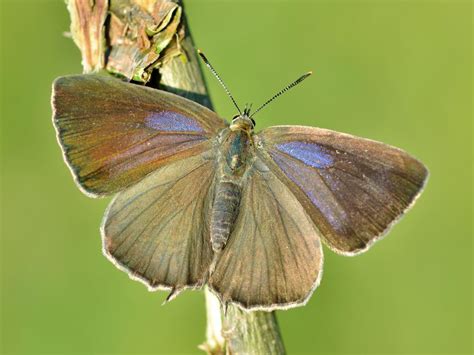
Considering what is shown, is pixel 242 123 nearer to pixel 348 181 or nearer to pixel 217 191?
pixel 217 191

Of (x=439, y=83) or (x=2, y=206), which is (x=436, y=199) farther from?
(x=2, y=206)

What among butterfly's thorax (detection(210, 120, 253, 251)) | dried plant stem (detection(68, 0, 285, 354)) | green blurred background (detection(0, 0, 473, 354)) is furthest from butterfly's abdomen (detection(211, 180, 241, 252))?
green blurred background (detection(0, 0, 473, 354))

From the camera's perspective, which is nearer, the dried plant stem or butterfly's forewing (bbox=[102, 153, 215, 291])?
the dried plant stem

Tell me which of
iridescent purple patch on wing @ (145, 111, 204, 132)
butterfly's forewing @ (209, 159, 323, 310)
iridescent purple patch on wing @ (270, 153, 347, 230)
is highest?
iridescent purple patch on wing @ (145, 111, 204, 132)

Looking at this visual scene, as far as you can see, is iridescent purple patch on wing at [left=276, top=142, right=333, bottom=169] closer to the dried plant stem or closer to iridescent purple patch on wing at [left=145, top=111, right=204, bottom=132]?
iridescent purple patch on wing at [left=145, top=111, right=204, bottom=132]

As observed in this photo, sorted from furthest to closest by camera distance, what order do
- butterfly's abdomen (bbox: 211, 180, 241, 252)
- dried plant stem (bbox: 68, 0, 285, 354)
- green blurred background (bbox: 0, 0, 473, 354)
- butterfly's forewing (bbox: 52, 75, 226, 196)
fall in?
green blurred background (bbox: 0, 0, 473, 354), butterfly's abdomen (bbox: 211, 180, 241, 252), butterfly's forewing (bbox: 52, 75, 226, 196), dried plant stem (bbox: 68, 0, 285, 354)

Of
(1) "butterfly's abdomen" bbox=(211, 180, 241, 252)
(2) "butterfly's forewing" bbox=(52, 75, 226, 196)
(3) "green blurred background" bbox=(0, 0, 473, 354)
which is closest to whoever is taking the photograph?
(2) "butterfly's forewing" bbox=(52, 75, 226, 196)

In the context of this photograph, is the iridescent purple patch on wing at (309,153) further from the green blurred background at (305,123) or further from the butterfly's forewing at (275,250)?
the green blurred background at (305,123)

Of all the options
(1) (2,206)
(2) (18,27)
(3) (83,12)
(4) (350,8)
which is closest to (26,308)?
(1) (2,206)
